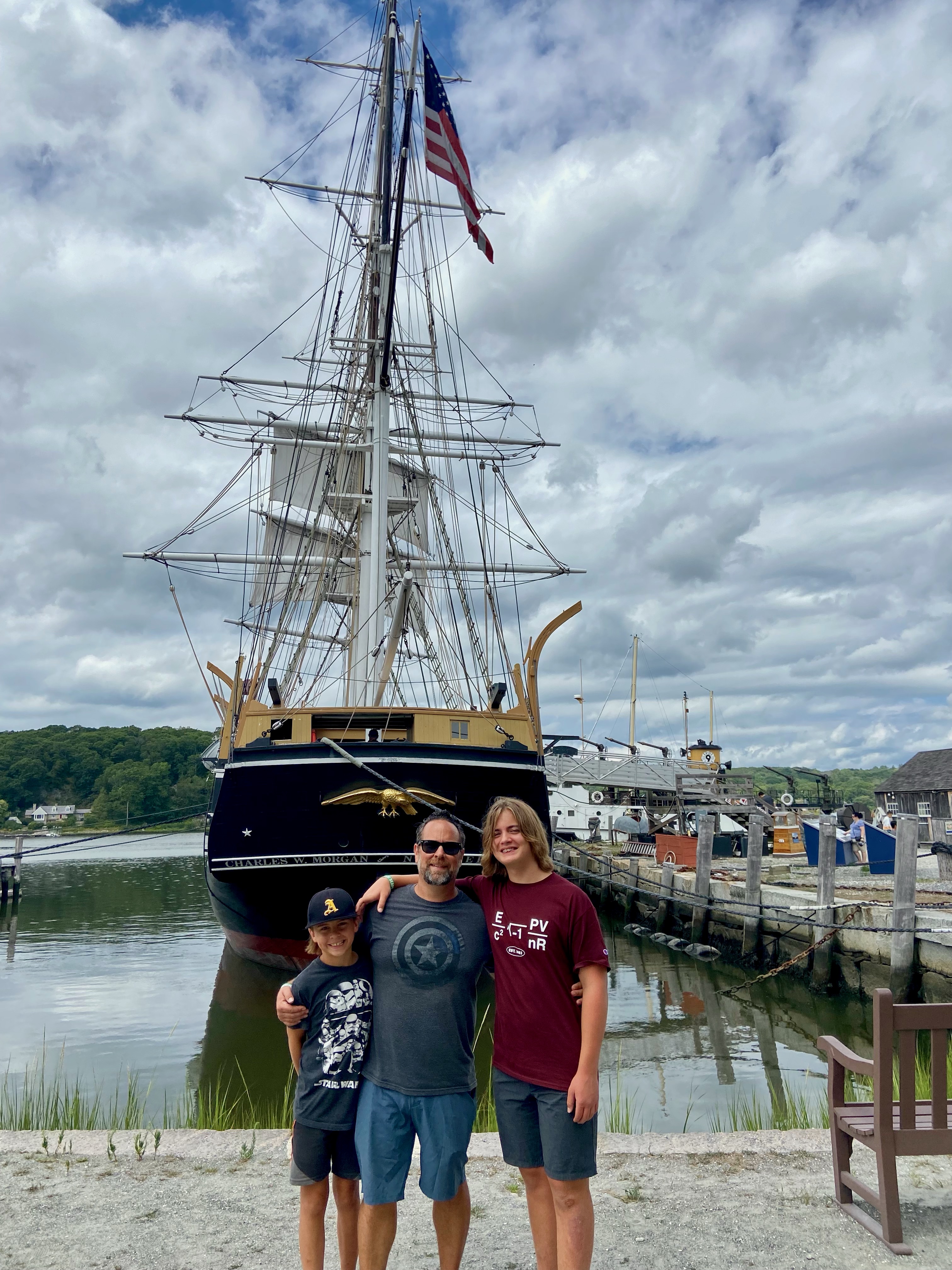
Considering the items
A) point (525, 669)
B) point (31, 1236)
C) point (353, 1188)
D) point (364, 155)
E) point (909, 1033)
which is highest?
point (364, 155)

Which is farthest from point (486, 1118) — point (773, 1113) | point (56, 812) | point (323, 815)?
point (56, 812)

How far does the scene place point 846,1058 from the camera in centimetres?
426

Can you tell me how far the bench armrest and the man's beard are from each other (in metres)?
2.04

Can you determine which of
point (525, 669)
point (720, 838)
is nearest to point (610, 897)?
point (720, 838)

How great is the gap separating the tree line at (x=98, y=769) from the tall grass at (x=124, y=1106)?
9384 cm

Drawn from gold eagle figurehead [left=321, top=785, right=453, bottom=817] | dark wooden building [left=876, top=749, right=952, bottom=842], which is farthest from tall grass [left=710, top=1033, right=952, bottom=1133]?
dark wooden building [left=876, top=749, right=952, bottom=842]

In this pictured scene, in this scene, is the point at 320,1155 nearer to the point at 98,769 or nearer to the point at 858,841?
the point at 858,841

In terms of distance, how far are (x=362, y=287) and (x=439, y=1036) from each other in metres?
25.9

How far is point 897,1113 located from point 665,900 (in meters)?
17.4

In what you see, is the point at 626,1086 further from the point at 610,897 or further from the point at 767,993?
the point at 610,897

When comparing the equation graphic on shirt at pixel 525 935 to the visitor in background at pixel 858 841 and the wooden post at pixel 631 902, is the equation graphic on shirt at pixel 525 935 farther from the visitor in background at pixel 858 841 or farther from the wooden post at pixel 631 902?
the visitor in background at pixel 858 841

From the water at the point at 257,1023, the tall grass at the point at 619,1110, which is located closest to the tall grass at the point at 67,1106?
the water at the point at 257,1023

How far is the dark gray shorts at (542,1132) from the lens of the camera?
129 inches

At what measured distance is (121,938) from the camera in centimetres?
2242
